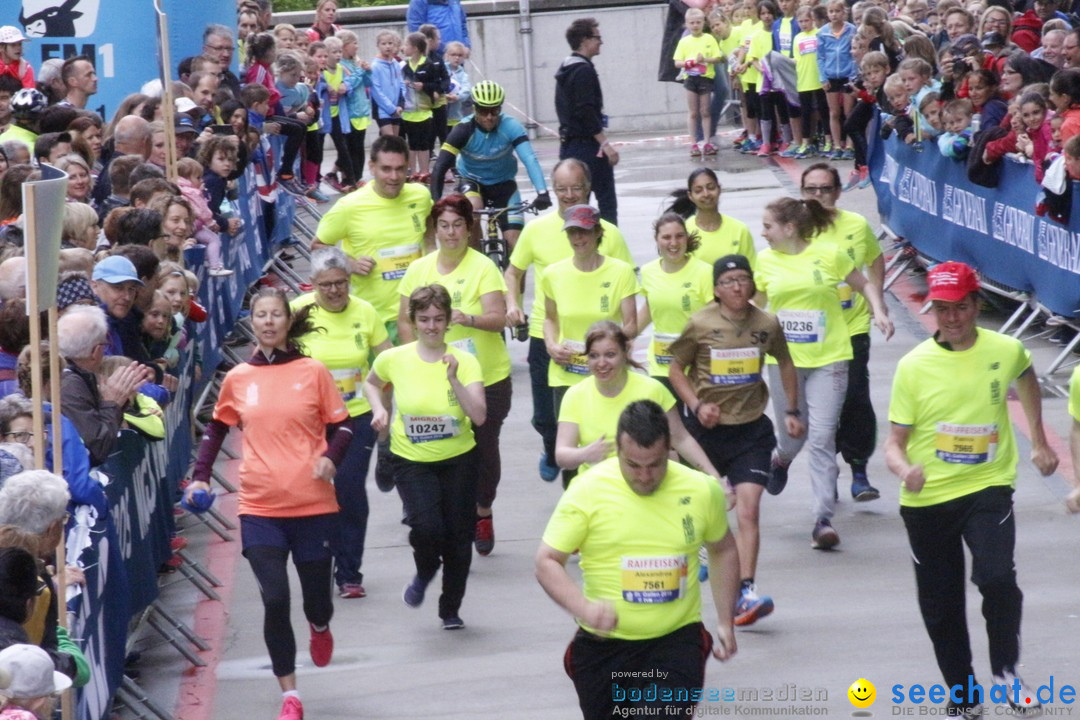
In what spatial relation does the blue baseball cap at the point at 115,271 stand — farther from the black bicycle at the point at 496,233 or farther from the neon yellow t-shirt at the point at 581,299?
the black bicycle at the point at 496,233

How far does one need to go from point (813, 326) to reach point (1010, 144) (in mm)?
4922

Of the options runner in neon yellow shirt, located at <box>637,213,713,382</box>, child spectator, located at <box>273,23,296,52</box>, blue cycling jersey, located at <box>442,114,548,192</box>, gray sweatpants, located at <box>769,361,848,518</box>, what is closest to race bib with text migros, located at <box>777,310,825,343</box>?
gray sweatpants, located at <box>769,361,848,518</box>

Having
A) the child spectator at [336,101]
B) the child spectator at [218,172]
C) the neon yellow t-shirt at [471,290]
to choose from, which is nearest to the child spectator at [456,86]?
the child spectator at [336,101]

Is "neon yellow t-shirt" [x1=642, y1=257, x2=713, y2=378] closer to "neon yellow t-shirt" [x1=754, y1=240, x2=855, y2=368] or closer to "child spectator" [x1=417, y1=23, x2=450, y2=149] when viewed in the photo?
"neon yellow t-shirt" [x1=754, y1=240, x2=855, y2=368]

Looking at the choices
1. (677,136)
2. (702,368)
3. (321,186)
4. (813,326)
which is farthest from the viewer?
(677,136)

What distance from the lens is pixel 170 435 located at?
31.8 ft

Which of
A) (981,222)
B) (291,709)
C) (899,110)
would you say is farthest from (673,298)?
(899,110)

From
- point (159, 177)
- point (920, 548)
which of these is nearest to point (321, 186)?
point (159, 177)

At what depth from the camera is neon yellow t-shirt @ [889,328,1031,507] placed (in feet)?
23.2

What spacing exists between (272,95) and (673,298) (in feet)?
32.7

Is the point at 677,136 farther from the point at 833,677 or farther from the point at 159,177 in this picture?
the point at 833,677

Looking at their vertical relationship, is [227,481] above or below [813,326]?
below

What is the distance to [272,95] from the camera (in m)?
18.5

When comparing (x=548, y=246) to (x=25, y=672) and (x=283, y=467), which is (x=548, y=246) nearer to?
(x=283, y=467)
